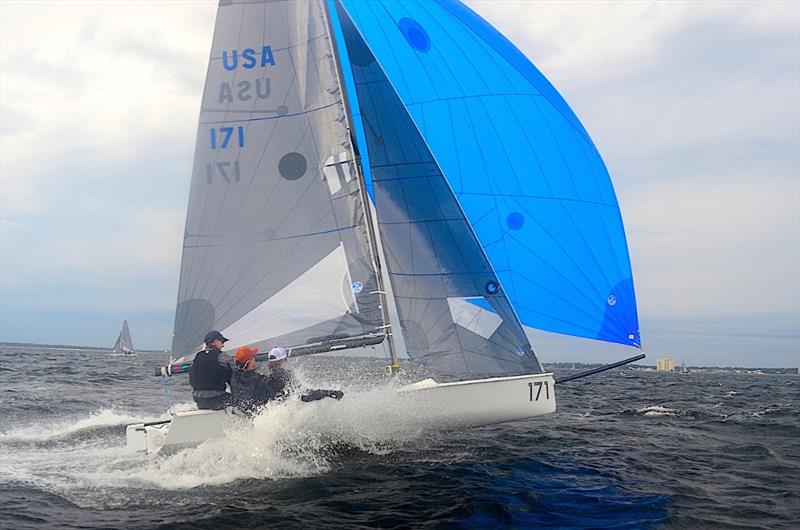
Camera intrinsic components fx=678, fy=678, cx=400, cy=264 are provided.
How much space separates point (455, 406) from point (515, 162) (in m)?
3.69

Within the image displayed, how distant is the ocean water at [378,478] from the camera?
220 inches

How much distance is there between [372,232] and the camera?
8469 mm

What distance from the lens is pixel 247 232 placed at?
822cm

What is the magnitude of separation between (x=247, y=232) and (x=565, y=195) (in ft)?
14.2

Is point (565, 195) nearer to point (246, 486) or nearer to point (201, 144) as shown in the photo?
point (201, 144)

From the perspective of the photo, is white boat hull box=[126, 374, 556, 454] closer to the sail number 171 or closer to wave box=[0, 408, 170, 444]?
the sail number 171

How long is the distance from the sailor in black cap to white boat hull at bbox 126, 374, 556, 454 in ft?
0.65

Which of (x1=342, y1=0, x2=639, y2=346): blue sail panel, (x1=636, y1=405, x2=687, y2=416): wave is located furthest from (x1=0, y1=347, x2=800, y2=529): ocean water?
(x1=636, y1=405, x2=687, y2=416): wave

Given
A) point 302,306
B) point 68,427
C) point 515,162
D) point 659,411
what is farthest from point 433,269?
point 659,411

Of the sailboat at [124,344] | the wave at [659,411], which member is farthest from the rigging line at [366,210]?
the sailboat at [124,344]

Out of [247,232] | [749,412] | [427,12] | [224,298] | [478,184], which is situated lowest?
[749,412]

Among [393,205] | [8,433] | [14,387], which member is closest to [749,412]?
[393,205]

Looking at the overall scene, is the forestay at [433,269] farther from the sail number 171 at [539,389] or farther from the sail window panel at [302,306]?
the sail window panel at [302,306]

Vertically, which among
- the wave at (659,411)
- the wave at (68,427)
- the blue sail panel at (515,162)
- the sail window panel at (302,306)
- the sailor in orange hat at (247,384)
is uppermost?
the blue sail panel at (515,162)
